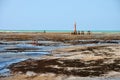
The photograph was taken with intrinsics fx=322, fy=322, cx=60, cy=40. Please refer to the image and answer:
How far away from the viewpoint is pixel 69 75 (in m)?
14.6

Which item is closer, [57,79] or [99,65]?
[57,79]

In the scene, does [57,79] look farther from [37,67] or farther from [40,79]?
[37,67]

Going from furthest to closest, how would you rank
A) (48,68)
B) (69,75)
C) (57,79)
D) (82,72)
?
(48,68) → (82,72) → (69,75) → (57,79)

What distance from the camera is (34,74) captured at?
49.2 feet

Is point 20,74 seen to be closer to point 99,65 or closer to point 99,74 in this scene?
point 99,74

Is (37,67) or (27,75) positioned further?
(37,67)

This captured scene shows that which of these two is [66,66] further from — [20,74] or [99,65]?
[20,74]

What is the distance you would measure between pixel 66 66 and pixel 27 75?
3627 mm

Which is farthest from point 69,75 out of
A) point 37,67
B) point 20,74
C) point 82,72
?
point 37,67

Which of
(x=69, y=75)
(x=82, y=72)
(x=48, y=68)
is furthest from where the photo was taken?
(x=48, y=68)

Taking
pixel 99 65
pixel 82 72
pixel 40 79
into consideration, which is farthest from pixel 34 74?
pixel 99 65

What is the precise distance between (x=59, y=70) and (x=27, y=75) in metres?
2.18

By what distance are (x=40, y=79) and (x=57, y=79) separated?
720 mm

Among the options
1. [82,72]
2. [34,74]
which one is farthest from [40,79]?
[82,72]
